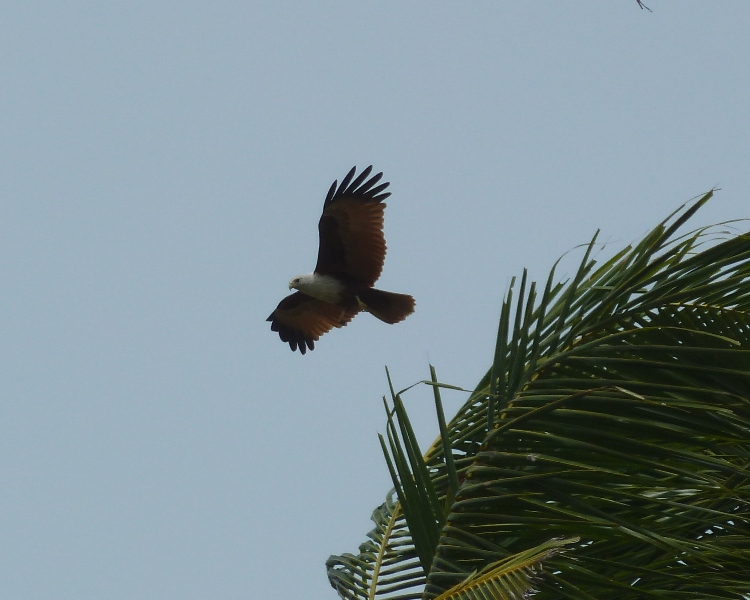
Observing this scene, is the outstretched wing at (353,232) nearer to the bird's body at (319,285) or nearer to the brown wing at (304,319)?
the bird's body at (319,285)

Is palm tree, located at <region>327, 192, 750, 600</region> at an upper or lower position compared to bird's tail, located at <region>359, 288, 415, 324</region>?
lower

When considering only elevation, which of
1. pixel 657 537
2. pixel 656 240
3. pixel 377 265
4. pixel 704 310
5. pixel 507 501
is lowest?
pixel 657 537

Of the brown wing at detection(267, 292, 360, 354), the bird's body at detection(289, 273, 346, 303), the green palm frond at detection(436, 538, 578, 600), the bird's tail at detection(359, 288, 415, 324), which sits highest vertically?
the brown wing at detection(267, 292, 360, 354)

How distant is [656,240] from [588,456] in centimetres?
77

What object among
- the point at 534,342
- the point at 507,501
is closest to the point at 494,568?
the point at 507,501

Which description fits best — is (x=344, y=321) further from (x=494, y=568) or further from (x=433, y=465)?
(x=494, y=568)

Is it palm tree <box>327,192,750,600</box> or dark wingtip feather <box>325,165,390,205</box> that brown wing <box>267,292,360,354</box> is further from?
palm tree <box>327,192,750,600</box>

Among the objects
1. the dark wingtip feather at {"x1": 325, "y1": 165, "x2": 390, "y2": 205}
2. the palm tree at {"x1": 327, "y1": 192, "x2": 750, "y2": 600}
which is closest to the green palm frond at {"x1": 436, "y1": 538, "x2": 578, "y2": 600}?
the palm tree at {"x1": 327, "y1": 192, "x2": 750, "y2": 600}

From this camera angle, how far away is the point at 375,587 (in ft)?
10.9

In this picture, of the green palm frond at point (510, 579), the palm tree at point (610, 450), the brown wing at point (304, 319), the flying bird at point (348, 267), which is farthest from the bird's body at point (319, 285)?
the green palm frond at point (510, 579)

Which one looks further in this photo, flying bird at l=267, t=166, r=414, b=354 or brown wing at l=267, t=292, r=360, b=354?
brown wing at l=267, t=292, r=360, b=354

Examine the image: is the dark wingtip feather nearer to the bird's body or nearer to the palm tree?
the bird's body

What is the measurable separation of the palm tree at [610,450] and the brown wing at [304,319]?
7319 mm

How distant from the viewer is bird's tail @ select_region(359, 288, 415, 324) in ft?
31.5
